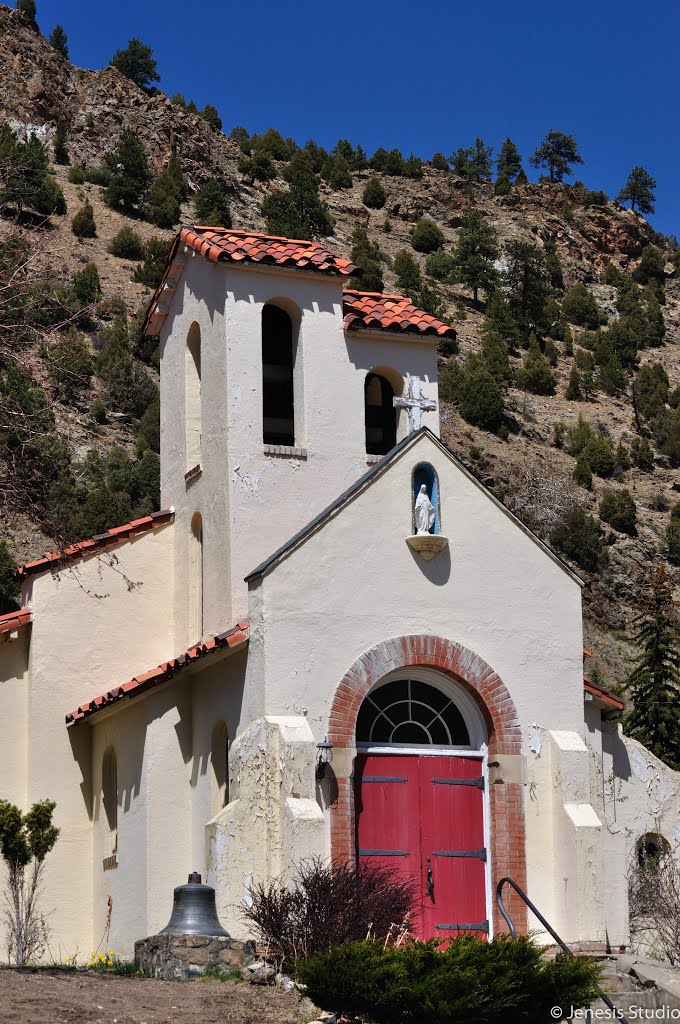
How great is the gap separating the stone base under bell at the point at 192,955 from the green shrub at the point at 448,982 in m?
2.74

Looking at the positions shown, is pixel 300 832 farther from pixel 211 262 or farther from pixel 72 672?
pixel 211 262

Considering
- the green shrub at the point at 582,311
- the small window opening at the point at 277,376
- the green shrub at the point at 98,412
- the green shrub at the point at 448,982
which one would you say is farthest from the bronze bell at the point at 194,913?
the green shrub at the point at 582,311

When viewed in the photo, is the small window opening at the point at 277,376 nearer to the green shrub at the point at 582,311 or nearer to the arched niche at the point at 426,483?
the arched niche at the point at 426,483

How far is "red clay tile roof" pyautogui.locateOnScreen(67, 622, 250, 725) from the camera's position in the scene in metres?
17.8

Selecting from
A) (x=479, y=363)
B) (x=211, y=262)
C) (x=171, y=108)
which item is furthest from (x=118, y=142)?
(x=211, y=262)

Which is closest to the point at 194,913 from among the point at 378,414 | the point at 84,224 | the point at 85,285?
the point at 378,414

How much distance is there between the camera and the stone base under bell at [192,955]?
14586 millimetres

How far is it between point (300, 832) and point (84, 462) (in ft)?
111

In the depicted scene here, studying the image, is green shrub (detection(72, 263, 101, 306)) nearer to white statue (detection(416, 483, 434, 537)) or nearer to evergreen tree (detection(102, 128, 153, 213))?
evergreen tree (detection(102, 128, 153, 213))

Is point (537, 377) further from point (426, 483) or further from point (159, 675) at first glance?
point (159, 675)

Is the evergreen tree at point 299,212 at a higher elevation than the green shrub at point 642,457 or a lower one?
higher

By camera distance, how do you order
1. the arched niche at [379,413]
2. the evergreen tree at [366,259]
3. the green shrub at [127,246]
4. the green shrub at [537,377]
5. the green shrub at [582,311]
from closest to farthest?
the arched niche at [379,413], the green shrub at [537,377], the green shrub at [127,246], the evergreen tree at [366,259], the green shrub at [582,311]

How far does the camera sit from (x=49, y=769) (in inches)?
826

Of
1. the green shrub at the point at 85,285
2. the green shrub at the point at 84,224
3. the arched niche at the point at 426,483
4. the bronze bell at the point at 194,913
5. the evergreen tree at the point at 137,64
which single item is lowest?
the bronze bell at the point at 194,913
